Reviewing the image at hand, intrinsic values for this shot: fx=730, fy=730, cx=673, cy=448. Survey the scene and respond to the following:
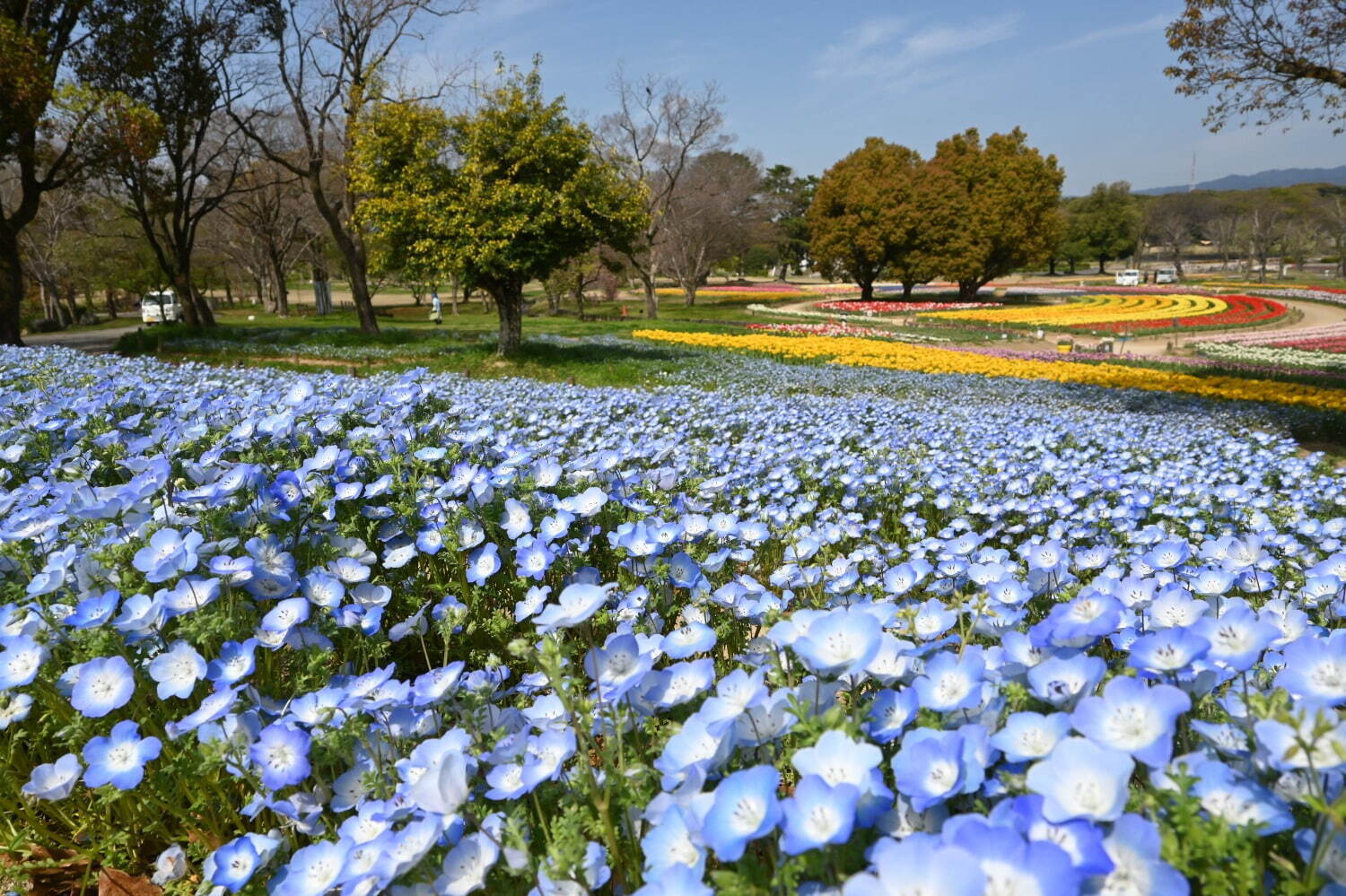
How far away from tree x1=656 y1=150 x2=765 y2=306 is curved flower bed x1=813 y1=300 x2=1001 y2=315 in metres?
7.53

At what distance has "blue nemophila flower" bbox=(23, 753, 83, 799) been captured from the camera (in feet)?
5.37

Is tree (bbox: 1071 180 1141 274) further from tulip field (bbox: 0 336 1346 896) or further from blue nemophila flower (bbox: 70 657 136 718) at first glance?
blue nemophila flower (bbox: 70 657 136 718)

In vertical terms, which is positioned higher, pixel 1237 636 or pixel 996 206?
pixel 996 206

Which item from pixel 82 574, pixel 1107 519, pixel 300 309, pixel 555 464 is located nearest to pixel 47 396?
pixel 82 574

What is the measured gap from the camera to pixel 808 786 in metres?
0.93

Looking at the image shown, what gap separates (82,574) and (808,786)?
2023mm

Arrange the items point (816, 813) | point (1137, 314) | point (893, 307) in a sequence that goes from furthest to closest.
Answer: point (893, 307) < point (1137, 314) < point (816, 813)

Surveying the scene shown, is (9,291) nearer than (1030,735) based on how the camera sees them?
No

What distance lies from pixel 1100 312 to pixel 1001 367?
23438 mm

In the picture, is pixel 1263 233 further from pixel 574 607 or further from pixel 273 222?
pixel 574 607

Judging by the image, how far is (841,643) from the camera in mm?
1222

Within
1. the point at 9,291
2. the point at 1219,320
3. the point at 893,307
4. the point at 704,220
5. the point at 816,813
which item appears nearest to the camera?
the point at 816,813

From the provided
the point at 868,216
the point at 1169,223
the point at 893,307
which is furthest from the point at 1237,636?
the point at 1169,223

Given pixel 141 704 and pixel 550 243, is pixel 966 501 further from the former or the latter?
pixel 550 243
